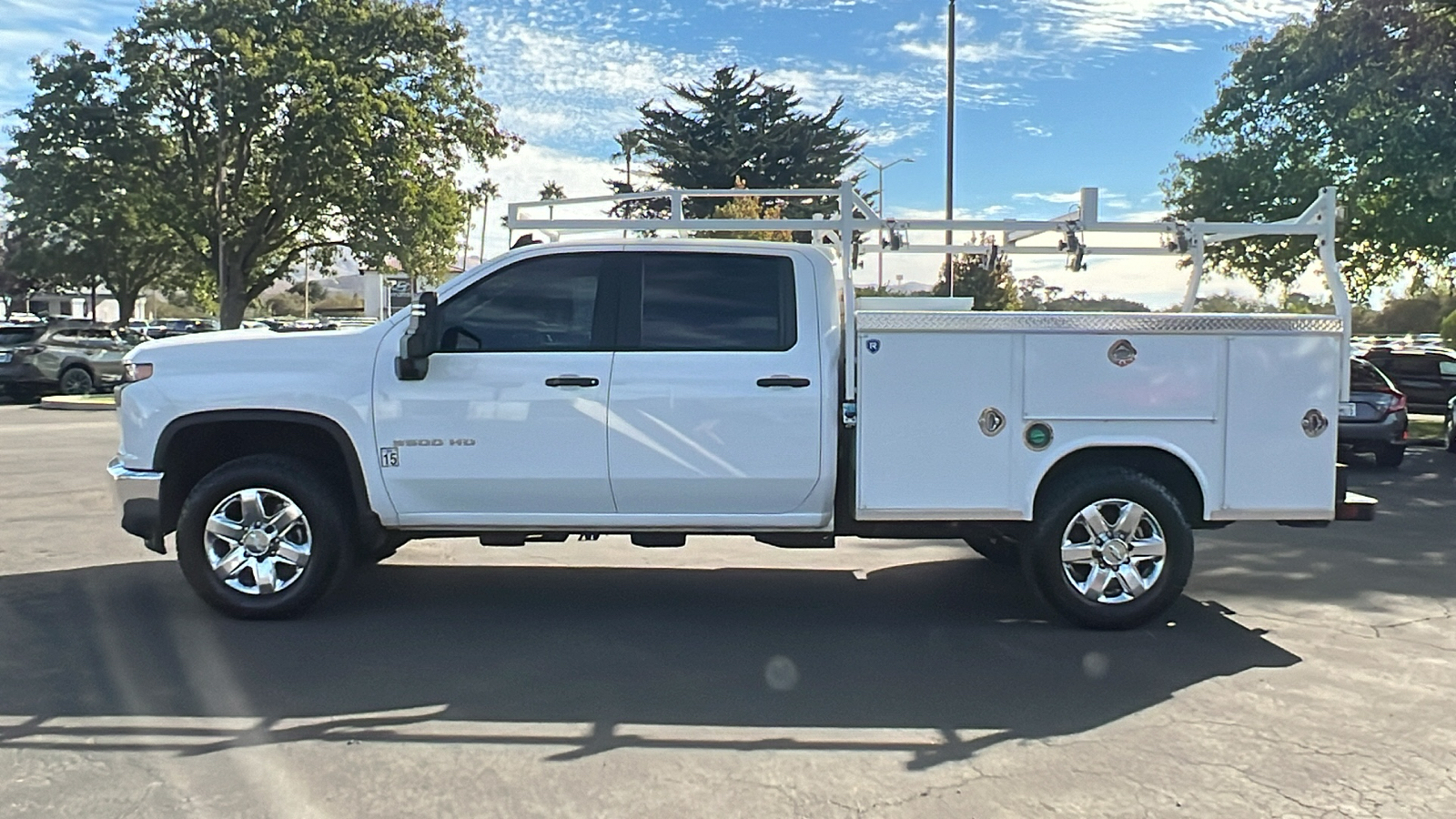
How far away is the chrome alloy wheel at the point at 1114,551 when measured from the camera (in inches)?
235

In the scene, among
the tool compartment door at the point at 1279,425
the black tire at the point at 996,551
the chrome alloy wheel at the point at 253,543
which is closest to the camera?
the tool compartment door at the point at 1279,425

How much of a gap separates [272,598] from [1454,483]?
1194cm

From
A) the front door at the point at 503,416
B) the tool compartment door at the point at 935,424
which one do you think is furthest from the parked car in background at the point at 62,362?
the tool compartment door at the point at 935,424

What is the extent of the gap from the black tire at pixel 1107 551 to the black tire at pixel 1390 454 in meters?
9.08

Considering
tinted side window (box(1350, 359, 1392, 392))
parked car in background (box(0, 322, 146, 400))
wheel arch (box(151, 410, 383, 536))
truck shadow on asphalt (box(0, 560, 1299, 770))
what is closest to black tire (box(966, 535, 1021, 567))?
truck shadow on asphalt (box(0, 560, 1299, 770))

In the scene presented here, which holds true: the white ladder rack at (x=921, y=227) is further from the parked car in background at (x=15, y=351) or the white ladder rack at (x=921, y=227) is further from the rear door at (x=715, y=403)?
the parked car in background at (x=15, y=351)

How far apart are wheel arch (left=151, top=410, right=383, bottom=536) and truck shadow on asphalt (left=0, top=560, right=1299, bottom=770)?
2.09ft

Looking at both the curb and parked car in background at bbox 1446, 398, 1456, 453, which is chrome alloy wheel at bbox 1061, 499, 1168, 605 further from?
the curb

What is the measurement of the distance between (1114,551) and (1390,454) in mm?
9514

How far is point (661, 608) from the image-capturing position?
649 centimetres

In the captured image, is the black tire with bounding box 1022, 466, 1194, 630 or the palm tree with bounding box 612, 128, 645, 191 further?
the palm tree with bounding box 612, 128, 645, 191

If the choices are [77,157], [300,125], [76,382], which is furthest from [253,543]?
[77,157]

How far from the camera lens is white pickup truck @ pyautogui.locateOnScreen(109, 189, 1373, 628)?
5855mm

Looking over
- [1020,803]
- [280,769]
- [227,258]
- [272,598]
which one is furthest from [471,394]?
[227,258]
